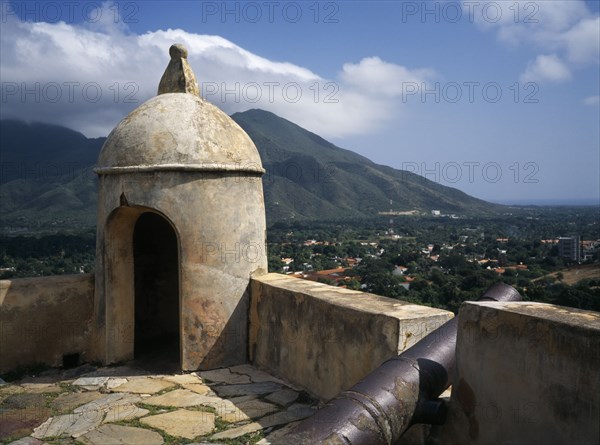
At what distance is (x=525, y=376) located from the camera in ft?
9.05

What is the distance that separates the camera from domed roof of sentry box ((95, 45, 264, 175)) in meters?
5.41

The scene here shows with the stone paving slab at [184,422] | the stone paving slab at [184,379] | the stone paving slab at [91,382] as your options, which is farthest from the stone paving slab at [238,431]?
the stone paving slab at [91,382]

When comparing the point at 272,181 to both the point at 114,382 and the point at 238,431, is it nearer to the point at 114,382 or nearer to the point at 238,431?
the point at 114,382

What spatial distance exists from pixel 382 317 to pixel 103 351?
3.65 meters

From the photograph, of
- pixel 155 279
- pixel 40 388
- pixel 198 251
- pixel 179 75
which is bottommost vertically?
pixel 40 388

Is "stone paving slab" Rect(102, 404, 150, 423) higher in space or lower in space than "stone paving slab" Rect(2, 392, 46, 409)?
higher

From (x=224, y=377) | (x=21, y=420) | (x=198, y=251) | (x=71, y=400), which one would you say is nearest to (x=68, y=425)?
(x=21, y=420)

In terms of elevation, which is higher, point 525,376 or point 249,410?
point 525,376

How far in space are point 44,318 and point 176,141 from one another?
8.82 feet

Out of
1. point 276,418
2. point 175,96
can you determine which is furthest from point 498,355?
point 175,96

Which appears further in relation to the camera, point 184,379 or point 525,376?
point 184,379

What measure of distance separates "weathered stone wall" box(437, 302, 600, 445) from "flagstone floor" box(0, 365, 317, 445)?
5.20 ft

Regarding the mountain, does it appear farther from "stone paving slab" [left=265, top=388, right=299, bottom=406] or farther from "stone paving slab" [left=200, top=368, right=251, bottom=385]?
"stone paving slab" [left=265, top=388, right=299, bottom=406]

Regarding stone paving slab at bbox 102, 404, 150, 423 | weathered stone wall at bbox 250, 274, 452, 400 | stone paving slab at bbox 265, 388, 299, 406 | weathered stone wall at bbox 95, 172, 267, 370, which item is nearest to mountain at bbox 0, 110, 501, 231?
weathered stone wall at bbox 95, 172, 267, 370
